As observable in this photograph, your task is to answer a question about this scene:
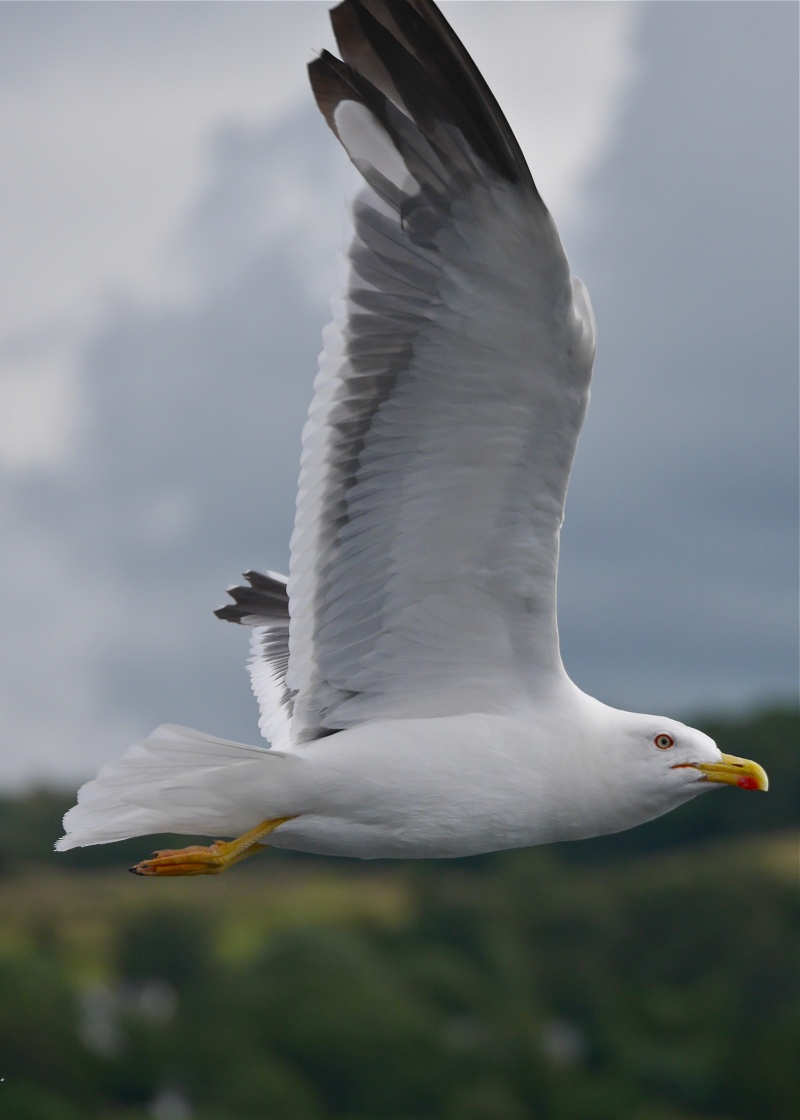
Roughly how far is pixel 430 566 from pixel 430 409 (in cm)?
69

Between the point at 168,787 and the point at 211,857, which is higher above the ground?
the point at 168,787

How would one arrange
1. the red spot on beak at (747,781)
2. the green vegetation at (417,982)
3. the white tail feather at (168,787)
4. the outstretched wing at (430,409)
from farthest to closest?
the green vegetation at (417,982), the red spot on beak at (747,781), the white tail feather at (168,787), the outstretched wing at (430,409)

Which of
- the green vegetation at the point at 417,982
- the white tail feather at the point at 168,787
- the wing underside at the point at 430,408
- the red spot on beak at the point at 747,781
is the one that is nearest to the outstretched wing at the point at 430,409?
the wing underside at the point at 430,408

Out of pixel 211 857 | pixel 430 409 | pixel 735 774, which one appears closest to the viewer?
pixel 430 409

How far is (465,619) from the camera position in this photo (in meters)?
7.01

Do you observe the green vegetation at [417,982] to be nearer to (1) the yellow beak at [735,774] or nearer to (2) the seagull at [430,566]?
(2) the seagull at [430,566]

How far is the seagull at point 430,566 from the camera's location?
6.08 metres

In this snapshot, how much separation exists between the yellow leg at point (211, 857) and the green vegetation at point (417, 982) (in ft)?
154

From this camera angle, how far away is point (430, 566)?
688 centimetres

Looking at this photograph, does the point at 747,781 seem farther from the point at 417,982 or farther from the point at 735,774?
the point at 417,982

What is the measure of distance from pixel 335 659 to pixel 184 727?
2.31 ft

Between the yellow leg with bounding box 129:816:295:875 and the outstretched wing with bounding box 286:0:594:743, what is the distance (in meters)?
0.45

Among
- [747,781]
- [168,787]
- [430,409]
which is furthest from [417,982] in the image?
[430,409]

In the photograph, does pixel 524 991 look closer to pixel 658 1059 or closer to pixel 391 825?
pixel 658 1059
